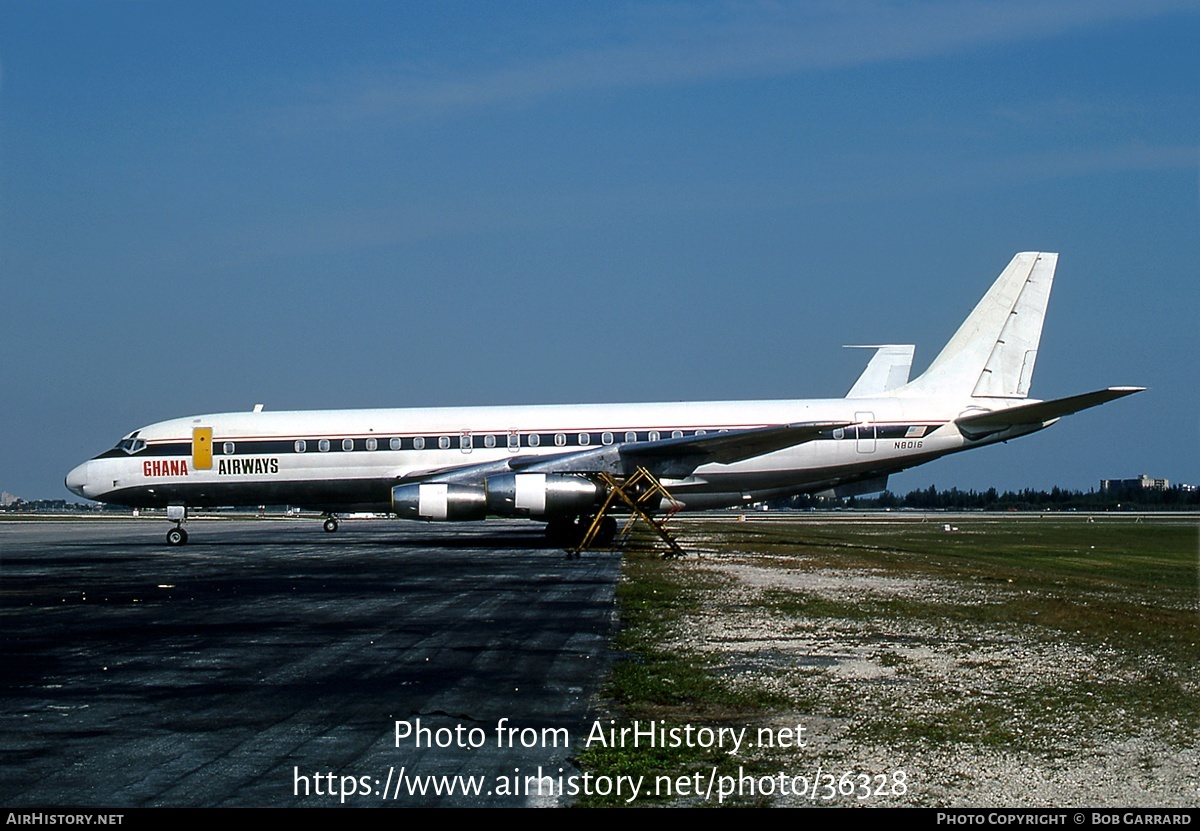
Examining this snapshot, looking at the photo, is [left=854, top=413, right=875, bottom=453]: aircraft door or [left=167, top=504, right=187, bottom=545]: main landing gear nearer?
[left=854, top=413, right=875, bottom=453]: aircraft door

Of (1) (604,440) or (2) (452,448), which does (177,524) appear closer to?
(2) (452,448)

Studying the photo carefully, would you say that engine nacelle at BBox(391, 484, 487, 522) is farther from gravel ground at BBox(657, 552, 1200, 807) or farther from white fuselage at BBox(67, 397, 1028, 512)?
gravel ground at BBox(657, 552, 1200, 807)

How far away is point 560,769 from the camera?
599 centimetres

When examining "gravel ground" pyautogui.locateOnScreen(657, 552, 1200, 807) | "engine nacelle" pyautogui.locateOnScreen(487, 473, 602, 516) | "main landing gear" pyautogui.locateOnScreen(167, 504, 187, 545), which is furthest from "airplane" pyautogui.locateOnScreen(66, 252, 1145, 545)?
"gravel ground" pyautogui.locateOnScreen(657, 552, 1200, 807)

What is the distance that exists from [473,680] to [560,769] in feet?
9.43

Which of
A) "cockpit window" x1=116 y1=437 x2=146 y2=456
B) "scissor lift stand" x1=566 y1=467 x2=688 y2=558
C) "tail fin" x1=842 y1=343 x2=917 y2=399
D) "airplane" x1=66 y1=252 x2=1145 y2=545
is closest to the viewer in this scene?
"scissor lift stand" x1=566 y1=467 x2=688 y2=558

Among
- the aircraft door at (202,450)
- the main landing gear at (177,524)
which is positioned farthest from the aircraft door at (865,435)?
the main landing gear at (177,524)

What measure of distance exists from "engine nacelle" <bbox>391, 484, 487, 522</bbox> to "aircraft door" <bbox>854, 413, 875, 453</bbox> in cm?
1031

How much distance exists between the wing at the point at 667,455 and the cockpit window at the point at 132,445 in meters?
8.88

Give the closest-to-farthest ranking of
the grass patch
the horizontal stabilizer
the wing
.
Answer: the grass patch < the horizontal stabilizer < the wing

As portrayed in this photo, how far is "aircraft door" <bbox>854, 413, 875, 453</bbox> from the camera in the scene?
30.7 m

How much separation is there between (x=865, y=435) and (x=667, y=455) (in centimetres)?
582
